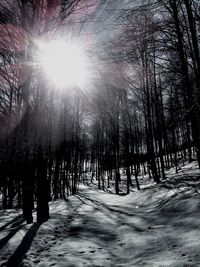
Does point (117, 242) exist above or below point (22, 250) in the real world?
below

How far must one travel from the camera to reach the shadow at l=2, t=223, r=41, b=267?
421 cm

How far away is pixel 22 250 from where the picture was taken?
188 inches

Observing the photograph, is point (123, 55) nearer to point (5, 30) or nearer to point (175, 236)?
point (5, 30)

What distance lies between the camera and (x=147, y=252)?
4.41 meters

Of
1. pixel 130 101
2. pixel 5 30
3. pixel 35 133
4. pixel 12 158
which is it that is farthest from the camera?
pixel 130 101

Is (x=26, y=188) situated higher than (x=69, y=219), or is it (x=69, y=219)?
(x=26, y=188)

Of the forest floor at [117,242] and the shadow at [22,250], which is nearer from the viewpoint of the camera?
the forest floor at [117,242]

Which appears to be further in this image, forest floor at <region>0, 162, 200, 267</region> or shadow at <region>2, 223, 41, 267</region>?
shadow at <region>2, 223, 41, 267</region>

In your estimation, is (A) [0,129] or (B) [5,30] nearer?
(B) [5,30]

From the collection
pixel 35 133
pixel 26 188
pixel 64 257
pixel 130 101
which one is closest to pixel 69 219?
pixel 26 188

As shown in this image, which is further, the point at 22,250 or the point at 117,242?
the point at 117,242

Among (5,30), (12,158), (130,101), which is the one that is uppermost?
(130,101)

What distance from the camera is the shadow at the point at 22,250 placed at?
13.8 ft

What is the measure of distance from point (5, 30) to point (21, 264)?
6406 millimetres
